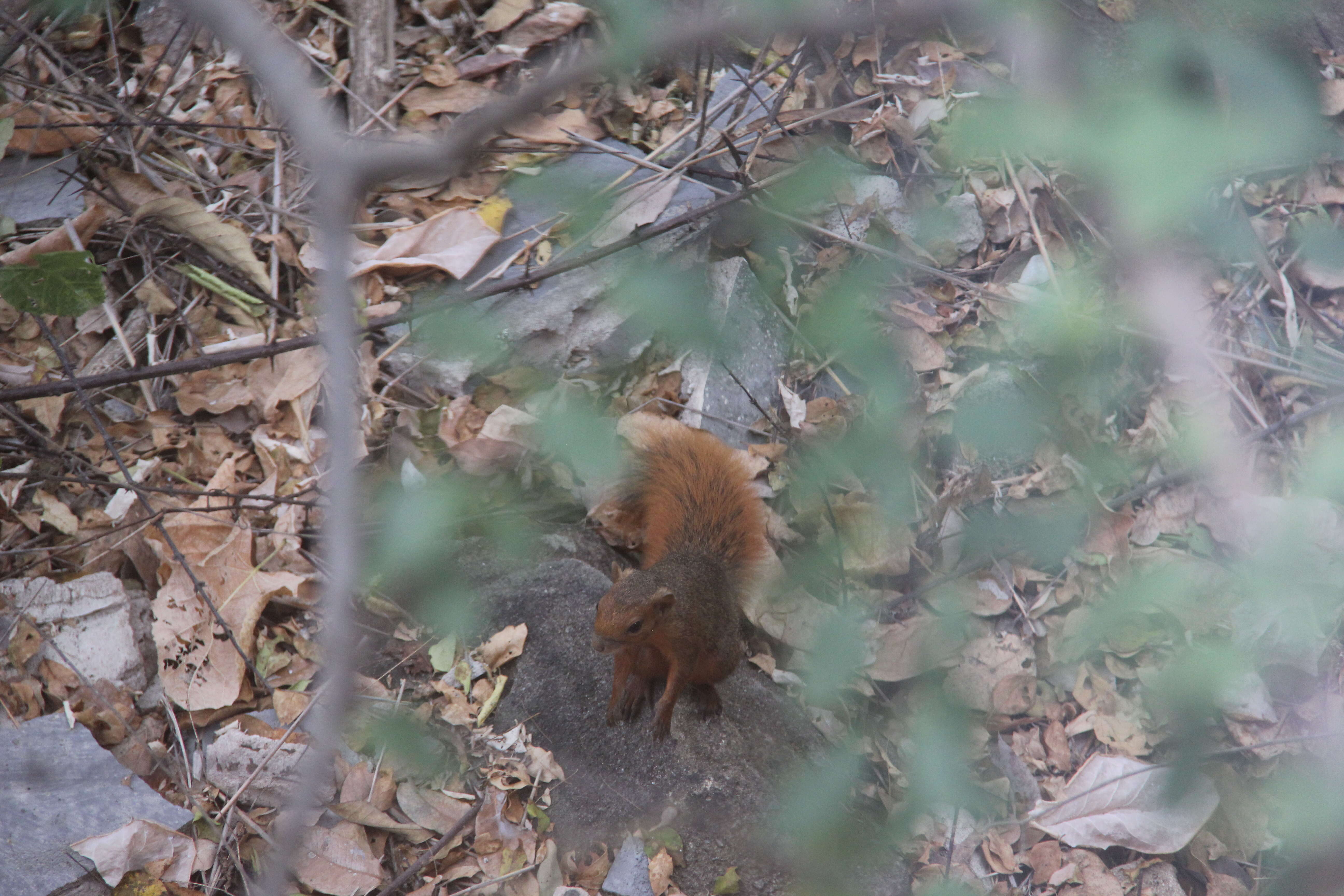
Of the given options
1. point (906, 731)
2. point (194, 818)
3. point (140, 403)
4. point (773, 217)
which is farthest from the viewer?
point (140, 403)

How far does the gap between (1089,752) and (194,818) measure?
108 inches

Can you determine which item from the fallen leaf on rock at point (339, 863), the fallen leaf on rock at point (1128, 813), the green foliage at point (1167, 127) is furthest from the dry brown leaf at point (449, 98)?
the fallen leaf on rock at point (1128, 813)

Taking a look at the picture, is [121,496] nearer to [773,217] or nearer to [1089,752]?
[773,217]

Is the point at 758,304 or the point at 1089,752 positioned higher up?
the point at 758,304

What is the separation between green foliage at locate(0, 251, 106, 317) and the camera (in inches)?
79.1

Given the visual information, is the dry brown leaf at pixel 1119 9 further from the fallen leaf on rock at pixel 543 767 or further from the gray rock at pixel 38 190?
the gray rock at pixel 38 190

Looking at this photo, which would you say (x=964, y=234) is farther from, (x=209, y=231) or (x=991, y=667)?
(x=209, y=231)

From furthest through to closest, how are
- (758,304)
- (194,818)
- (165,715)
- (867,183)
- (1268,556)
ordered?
(867,183) < (758,304) < (165,715) < (194,818) < (1268,556)

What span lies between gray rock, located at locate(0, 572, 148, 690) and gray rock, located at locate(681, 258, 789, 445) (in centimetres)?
192

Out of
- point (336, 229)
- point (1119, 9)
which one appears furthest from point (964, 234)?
point (336, 229)

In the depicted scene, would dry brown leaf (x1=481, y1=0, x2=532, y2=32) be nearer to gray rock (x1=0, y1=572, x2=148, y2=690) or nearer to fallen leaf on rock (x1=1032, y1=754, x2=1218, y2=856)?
gray rock (x1=0, y1=572, x2=148, y2=690)

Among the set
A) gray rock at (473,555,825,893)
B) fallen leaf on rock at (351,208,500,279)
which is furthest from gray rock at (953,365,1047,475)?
fallen leaf on rock at (351,208,500,279)

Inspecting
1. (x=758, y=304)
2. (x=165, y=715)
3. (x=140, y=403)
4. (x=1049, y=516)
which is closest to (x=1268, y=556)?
(x=1049, y=516)

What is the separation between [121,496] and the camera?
→ 2.87 m
